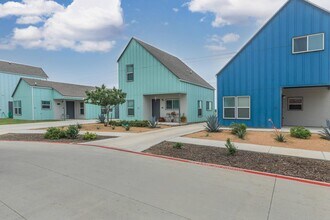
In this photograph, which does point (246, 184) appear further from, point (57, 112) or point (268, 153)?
point (57, 112)

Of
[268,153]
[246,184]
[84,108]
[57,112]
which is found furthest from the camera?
[84,108]

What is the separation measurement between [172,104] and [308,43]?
11926mm

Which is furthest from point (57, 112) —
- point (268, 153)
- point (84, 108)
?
point (268, 153)

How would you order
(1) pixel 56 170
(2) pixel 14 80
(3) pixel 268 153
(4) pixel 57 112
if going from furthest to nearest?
1. (2) pixel 14 80
2. (4) pixel 57 112
3. (3) pixel 268 153
4. (1) pixel 56 170

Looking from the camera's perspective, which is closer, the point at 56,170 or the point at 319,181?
the point at 319,181

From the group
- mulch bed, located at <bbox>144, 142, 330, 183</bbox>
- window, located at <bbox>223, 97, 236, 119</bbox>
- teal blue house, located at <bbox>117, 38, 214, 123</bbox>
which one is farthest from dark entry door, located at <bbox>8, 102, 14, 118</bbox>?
mulch bed, located at <bbox>144, 142, 330, 183</bbox>

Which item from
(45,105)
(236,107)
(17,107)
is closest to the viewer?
(236,107)

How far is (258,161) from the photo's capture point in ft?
22.1

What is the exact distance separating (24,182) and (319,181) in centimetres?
681

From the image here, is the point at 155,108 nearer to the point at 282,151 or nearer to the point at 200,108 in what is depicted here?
the point at 200,108

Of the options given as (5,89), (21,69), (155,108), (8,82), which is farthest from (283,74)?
(21,69)

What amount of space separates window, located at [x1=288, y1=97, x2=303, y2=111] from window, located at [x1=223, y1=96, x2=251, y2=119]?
4.14 metres

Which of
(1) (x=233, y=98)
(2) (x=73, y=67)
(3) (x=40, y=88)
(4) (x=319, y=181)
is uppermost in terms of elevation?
(2) (x=73, y=67)

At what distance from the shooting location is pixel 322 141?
949 cm
